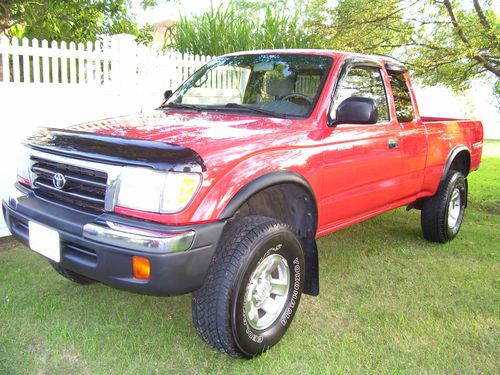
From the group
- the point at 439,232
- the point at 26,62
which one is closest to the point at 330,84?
the point at 439,232

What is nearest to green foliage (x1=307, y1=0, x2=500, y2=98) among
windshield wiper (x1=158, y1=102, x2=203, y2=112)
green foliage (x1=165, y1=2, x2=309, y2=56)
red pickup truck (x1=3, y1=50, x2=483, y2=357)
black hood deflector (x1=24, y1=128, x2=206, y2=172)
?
green foliage (x1=165, y1=2, x2=309, y2=56)

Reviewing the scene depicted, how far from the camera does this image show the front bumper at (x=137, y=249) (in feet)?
7.43

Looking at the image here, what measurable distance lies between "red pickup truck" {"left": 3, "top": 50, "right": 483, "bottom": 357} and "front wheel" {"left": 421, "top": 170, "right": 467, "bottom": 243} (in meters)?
0.84

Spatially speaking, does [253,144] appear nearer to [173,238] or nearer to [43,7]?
[173,238]

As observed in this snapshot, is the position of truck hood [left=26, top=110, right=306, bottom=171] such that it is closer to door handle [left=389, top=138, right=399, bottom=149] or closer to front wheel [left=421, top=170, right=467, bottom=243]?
door handle [left=389, top=138, right=399, bottom=149]

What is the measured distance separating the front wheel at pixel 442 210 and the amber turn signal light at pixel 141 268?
357cm

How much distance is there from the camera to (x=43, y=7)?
6.50 m

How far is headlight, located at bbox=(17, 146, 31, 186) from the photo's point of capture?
3.02 m

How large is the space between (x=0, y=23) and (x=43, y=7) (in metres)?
0.60

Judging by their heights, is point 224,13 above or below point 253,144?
above

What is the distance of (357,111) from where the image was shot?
10.3 ft

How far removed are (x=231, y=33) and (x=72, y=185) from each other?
639cm

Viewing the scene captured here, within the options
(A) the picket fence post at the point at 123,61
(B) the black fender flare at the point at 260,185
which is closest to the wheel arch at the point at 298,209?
(B) the black fender flare at the point at 260,185

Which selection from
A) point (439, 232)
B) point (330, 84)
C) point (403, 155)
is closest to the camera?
point (330, 84)
